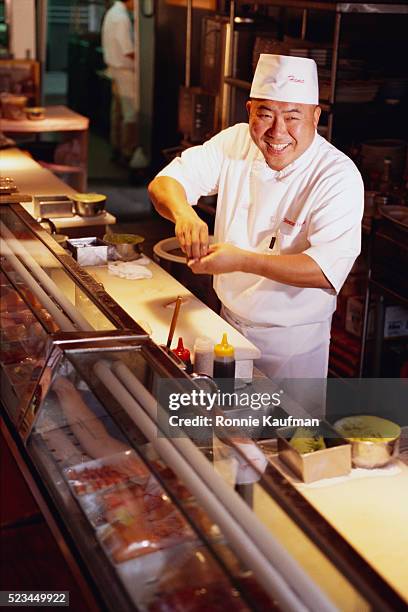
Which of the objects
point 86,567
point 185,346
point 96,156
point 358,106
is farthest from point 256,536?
point 96,156

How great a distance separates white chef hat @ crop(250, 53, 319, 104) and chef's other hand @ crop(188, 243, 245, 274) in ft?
1.97

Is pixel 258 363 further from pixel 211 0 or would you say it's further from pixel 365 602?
pixel 211 0

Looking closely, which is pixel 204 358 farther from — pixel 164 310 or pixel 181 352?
pixel 164 310

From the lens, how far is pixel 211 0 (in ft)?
26.9

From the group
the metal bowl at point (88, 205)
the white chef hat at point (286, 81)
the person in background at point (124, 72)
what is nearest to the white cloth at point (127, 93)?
the person in background at point (124, 72)

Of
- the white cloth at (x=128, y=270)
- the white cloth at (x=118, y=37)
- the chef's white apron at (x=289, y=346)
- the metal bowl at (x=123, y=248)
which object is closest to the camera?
the chef's white apron at (x=289, y=346)

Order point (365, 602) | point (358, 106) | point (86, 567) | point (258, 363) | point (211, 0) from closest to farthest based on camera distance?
point (365, 602) → point (86, 567) → point (258, 363) → point (358, 106) → point (211, 0)

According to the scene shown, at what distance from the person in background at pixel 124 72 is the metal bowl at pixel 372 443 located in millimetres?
7811

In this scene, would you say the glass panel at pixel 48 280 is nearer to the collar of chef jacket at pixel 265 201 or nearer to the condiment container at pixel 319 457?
the condiment container at pixel 319 457

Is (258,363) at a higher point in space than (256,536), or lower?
lower

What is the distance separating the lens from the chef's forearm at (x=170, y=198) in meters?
3.32

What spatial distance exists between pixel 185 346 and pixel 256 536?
4.73 feet

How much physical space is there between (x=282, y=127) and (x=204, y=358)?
95 cm

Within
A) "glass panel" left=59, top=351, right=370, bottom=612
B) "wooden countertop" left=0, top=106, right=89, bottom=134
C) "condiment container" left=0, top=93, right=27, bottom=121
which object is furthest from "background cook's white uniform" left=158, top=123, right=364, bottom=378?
"condiment container" left=0, top=93, right=27, bottom=121
